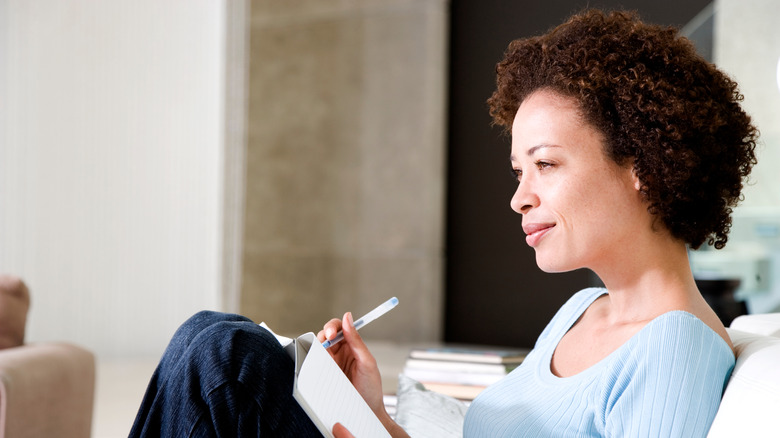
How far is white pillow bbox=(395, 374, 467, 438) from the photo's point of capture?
1.30 m

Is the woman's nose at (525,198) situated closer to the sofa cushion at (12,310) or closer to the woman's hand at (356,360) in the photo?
the woman's hand at (356,360)

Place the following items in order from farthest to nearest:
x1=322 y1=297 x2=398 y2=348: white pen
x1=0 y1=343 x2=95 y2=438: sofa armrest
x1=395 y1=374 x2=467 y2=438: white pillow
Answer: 1. x1=0 y1=343 x2=95 y2=438: sofa armrest
2. x1=395 y1=374 x2=467 y2=438: white pillow
3. x1=322 y1=297 x2=398 y2=348: white pen

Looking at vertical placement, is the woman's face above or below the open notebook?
above

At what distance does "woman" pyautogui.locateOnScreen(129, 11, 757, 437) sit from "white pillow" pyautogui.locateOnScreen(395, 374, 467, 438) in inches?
7.3

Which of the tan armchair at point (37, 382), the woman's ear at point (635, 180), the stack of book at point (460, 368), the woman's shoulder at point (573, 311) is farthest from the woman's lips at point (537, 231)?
the tan armchair at point (37, 382)

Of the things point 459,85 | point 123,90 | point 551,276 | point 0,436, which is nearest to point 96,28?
point 123,90

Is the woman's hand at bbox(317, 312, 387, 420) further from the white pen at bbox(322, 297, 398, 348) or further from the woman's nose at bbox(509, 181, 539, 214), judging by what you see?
the woman's nose at bbox(509, 181, 539, 214)

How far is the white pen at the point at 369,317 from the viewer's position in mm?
985

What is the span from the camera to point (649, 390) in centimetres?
84

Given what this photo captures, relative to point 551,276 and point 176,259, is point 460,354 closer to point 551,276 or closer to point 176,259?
point 551,276

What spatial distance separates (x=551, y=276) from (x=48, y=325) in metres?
3.15

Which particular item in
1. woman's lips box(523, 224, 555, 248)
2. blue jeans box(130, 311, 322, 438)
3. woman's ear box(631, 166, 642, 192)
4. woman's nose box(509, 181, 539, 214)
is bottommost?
blue jeans box(130, 311, 322, 438)

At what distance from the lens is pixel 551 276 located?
4207mm

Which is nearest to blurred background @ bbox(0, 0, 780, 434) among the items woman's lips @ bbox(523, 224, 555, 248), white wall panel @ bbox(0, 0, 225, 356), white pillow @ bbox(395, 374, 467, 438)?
white wall panel @ bbox(0, 0, 225, 356)
